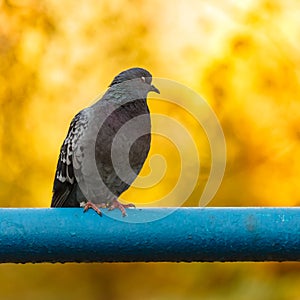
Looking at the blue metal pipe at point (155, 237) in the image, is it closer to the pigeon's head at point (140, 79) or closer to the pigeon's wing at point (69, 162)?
the pigeon's wing at point (69, 162)

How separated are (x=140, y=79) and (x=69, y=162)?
0.57 metres

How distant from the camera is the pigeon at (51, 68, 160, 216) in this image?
3.27 meters

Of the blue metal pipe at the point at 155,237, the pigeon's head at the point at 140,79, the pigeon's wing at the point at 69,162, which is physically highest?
the pigeon's head at the point at 140,79

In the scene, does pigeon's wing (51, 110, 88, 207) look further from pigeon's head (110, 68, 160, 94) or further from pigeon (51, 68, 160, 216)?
pigeon's head (110, 68, 160, 94)

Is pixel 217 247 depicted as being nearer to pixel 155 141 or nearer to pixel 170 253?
pixel 170 253

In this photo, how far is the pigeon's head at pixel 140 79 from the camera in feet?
11.6

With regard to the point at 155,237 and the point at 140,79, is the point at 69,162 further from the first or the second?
the point at 155,237

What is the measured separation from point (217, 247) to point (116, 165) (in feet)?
6.07

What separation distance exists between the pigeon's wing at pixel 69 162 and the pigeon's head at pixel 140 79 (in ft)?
1.02

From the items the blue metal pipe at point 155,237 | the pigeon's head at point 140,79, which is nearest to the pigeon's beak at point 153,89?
the pigeon's head at point 140,79

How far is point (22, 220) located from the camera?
153 centimetres

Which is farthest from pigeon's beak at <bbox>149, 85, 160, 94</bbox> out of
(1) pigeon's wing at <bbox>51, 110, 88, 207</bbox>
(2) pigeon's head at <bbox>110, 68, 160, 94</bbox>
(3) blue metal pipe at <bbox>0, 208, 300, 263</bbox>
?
(3) blue metal pipe at <bbox>0, 208, 300, 263</bbox>

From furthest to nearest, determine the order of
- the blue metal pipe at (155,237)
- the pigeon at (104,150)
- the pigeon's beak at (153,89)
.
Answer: the pigeon's beak at (153,89), the pigeon at (104,150), the blue metal pipe at (155,237)

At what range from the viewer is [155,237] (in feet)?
5.08
